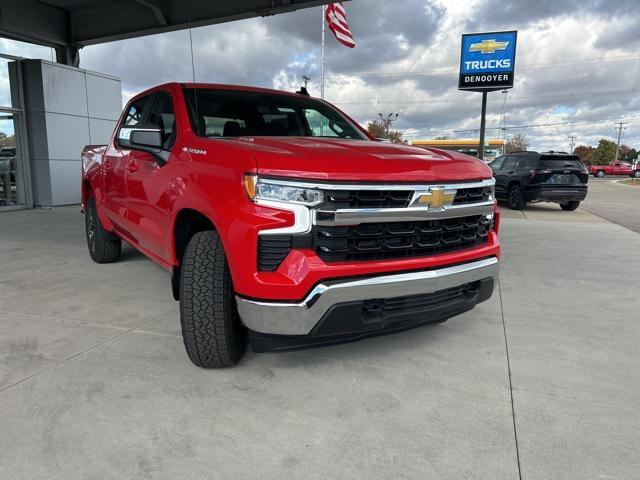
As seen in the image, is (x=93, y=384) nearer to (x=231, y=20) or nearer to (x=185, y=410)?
(x=185, y=410)

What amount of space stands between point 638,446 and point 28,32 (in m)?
13.1

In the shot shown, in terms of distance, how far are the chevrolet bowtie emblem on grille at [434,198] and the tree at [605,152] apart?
101099 millimetres

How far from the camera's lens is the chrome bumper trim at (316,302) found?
2.20m

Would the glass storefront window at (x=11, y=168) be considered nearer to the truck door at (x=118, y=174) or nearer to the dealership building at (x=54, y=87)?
the dealership building at (x=54, y=87)

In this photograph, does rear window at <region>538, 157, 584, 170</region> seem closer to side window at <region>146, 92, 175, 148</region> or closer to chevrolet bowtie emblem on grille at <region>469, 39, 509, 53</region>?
chevrolet bowtie emblem on grille at <region>469, 39, 509, 53</region>

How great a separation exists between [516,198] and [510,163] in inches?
44.0

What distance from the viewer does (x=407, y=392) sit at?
8.25 feet

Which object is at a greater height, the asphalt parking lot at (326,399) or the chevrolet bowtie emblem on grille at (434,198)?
the chevrolet bowtie emblem on grille at (434,198)

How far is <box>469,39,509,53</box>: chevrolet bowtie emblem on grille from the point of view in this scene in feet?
47.3

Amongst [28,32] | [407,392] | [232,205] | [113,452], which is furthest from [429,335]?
[28,32]

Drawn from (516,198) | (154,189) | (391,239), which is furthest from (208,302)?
(516,198)

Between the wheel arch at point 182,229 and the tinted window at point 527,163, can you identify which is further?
the tinted window at point 527,163

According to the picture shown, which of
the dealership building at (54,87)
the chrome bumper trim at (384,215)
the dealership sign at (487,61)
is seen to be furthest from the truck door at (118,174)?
the dealership sign at (487,61)

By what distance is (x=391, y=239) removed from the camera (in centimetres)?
238
